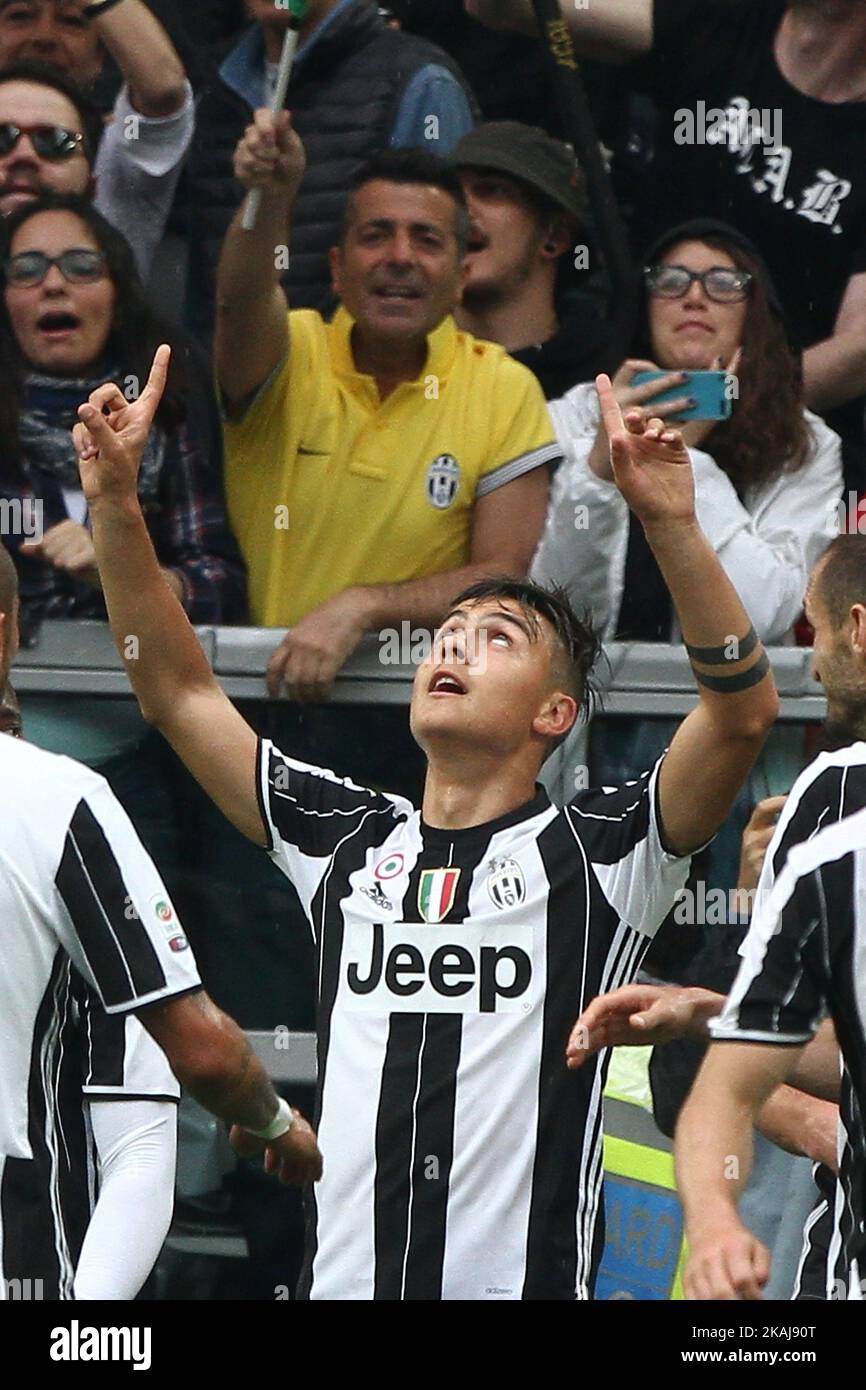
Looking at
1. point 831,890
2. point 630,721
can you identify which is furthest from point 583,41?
point 831,890

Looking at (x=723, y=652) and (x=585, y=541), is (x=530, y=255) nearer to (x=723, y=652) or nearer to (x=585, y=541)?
(x=585, y=541)

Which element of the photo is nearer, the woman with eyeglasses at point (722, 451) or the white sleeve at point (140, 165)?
the woman with eyeglasses at point (722, 451)

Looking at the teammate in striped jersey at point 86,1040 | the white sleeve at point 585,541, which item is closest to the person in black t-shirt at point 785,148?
the white sleeve at point 585,541

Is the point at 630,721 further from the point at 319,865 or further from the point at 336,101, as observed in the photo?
the point at 336,101

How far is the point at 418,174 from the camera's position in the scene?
4.59 m

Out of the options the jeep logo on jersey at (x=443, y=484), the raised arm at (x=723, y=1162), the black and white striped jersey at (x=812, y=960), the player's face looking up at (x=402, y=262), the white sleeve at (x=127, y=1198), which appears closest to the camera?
the raised arm at (x=723, y=1162)

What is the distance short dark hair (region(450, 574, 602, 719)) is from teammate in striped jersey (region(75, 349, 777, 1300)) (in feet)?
0.07

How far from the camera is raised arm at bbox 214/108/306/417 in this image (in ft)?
14.4

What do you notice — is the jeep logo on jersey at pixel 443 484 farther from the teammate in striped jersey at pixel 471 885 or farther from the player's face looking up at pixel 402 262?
the teammate in striped jersey at pixel 471 885

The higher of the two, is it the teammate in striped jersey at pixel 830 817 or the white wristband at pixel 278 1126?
the teammate in striped jersey at pixel 830 817

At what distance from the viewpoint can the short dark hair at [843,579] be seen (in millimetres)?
3074

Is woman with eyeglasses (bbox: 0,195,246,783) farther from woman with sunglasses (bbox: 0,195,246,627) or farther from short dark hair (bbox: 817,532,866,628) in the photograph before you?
short dark hair (bbox: 817,532,866,628)

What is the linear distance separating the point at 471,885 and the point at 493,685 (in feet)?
1.05

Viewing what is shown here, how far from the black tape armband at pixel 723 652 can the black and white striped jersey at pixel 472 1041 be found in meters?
0.23
